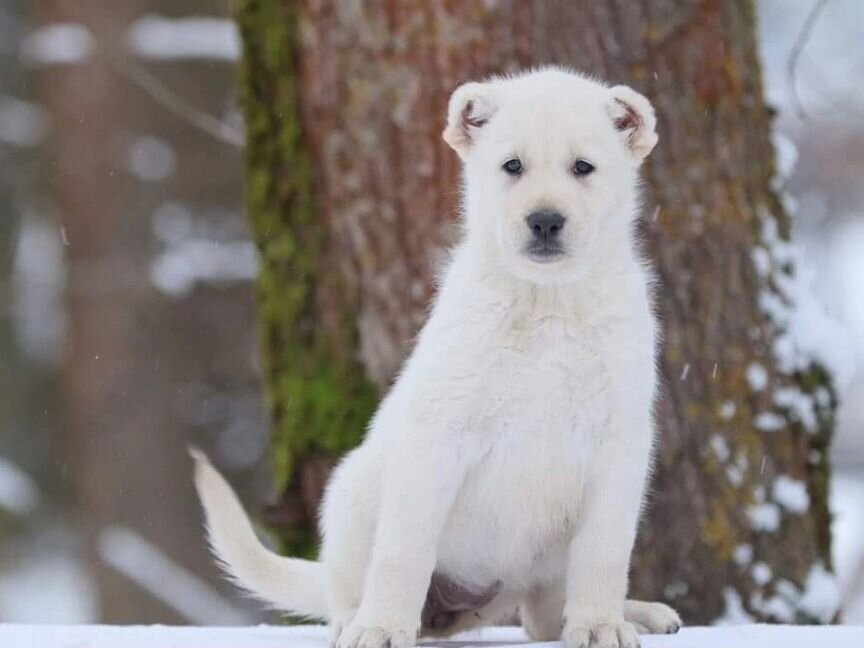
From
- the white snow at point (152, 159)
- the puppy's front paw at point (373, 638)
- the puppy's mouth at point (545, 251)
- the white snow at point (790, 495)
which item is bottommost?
the puppy's front paw at point (373, 638)

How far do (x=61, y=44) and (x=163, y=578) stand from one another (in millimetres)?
4071

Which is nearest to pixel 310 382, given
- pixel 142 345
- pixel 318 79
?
pixel 318 79

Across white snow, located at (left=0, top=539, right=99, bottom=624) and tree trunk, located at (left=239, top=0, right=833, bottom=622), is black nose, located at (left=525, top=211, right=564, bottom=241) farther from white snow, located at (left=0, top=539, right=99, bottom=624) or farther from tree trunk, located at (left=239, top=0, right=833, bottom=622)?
white snow, located at (left=0, top=539, right=99, bottom=624)

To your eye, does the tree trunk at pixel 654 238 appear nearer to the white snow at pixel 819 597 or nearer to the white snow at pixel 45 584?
the white snow at pixel 819 597

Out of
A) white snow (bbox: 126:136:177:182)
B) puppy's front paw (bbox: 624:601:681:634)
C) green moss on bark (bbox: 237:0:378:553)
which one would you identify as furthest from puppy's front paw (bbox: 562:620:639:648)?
white snow (bbox: 126:136:177:182)

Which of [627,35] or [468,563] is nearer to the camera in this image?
[468,563]

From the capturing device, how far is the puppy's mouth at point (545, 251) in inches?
186

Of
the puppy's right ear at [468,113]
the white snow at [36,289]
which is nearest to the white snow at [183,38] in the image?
the white snow at [36,289]

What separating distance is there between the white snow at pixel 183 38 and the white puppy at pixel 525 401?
7.50 metres

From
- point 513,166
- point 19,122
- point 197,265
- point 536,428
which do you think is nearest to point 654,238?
point 513,166

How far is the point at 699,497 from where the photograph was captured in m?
6.39

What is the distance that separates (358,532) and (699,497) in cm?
182

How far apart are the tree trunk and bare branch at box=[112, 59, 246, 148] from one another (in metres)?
4.34

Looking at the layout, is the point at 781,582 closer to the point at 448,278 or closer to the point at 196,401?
the point at 448,278
